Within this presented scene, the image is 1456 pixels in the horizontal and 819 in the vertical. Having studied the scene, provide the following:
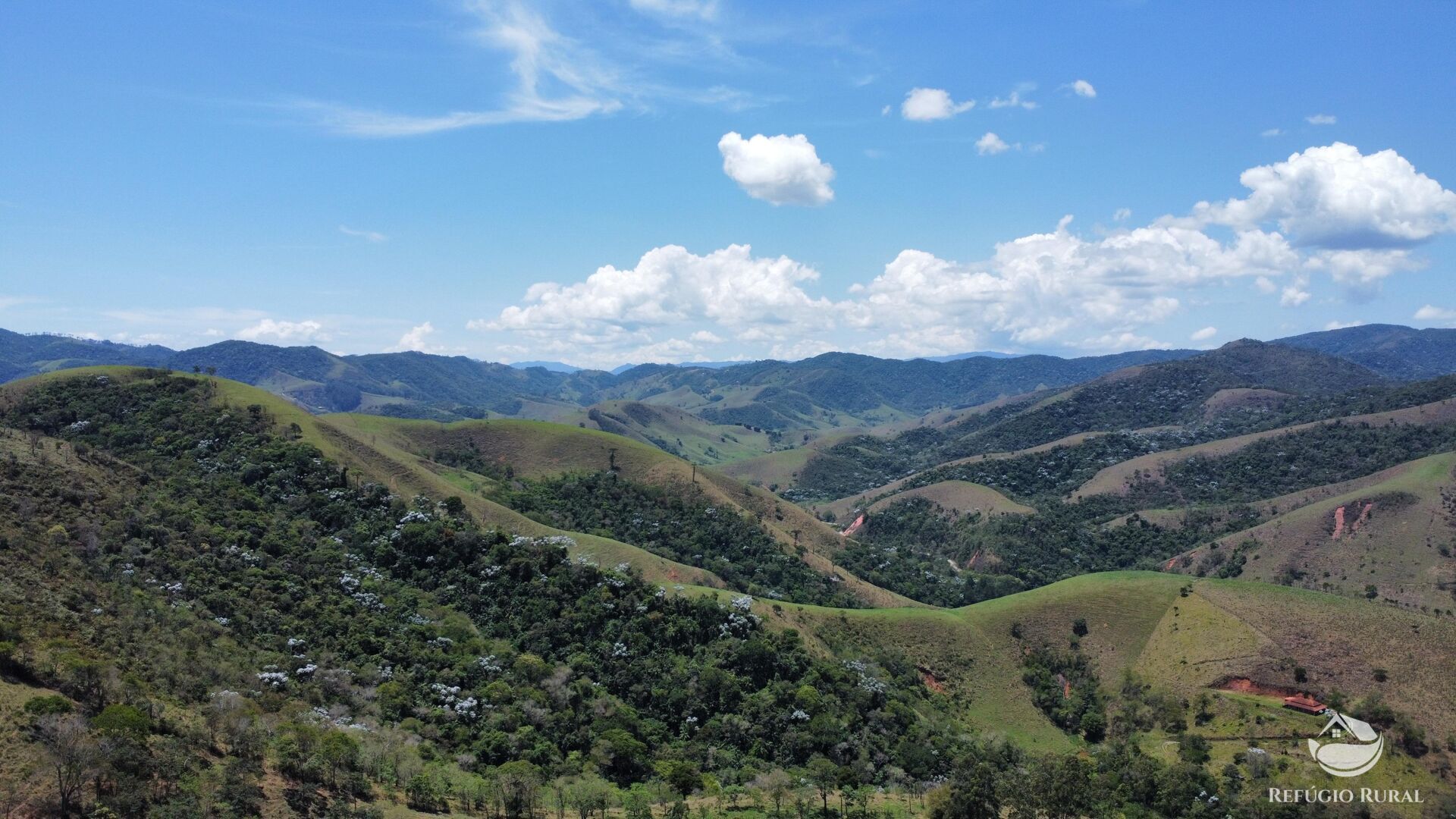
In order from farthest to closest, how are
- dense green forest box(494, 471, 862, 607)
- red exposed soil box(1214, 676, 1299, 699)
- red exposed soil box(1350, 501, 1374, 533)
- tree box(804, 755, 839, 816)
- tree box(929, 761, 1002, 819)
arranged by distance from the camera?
1. red exposed soil box(1350, 501, 1374, 533)
2. dense green forest box(494, 471, 862, 607)
3. red exposed soil box(1214, 676, 1299, 699)
4. tree box(804, 755, 839, 816)
5. tree box(929, 761, 1002, 819)

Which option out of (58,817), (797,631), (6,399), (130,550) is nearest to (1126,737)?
(797,631)

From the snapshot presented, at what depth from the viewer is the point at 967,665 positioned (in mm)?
116188

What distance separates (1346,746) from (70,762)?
111369 mm

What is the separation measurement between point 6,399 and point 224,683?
112 metres

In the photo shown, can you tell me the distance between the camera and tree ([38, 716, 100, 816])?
44.1 metres

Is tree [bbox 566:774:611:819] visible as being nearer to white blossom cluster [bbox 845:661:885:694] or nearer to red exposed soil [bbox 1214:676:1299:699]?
white blossom cluster [bbox 845:661:885:694]

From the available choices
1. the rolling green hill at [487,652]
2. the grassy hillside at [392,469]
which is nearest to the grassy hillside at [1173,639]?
the rolling green hill at [487,652]

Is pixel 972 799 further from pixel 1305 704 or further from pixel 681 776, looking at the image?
pixel 1305 704

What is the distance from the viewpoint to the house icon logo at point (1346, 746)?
80188 millimetres

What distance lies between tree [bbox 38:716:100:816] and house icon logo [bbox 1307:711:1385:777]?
340 feet

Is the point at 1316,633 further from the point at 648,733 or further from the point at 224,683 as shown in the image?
the point at 224,683

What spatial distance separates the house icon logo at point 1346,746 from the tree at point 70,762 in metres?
104

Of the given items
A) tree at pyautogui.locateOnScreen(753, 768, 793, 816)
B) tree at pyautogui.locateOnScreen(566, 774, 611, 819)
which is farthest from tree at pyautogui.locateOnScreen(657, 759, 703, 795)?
tree at pyautogui.locateOnScreen(566, 774, 611, 819)

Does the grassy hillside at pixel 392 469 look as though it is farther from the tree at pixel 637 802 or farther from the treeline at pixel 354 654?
the tree at pixel 637 802
